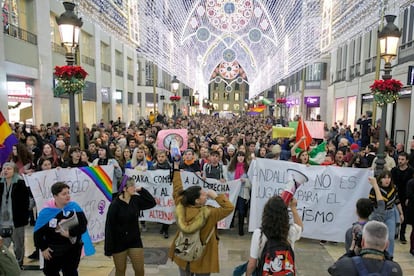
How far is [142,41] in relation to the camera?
57.5 ft

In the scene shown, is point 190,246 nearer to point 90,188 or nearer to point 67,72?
point 90,188

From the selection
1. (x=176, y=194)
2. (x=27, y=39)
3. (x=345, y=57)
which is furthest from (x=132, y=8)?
(x=345, y=57)

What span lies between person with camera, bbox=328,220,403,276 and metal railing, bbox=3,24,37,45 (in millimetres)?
15310

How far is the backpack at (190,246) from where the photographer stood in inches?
147

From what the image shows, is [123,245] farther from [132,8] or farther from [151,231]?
[132,8]

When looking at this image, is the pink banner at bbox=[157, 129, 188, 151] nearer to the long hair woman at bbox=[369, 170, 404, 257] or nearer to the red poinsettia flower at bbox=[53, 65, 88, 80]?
the red poinsettia flower at bbox=[53, 65, 88, 80]

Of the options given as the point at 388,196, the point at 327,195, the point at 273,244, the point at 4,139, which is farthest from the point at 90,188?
the point at 388,196

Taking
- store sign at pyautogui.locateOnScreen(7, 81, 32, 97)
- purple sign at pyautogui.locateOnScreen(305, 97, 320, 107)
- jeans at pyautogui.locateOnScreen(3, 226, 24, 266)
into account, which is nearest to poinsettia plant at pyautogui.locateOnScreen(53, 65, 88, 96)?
jeans at pyautogui.locateOnScreen(3, 226, 24, 266)

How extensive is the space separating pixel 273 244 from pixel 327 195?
12.4 ft

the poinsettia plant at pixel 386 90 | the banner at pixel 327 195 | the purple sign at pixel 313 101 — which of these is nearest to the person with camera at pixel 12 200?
the banner at pixel 327 195

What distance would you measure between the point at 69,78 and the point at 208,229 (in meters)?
5.36

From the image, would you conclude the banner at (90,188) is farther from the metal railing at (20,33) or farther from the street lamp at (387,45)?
the metal railing at (20,33)

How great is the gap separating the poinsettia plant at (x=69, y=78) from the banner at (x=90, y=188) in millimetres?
2273

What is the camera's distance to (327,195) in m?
6.48
